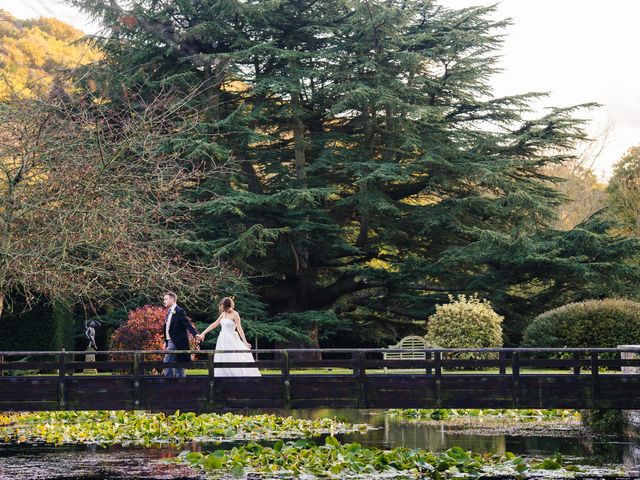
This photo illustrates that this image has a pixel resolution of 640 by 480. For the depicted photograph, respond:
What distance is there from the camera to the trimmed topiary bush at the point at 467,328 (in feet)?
101

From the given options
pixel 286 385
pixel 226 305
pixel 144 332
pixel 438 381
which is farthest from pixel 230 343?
pixel 144 332

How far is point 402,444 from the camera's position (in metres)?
17.8

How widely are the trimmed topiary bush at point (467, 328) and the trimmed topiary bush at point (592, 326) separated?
151 centimetres

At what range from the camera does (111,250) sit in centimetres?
2003

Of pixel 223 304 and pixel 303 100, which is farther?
pixel 303 100

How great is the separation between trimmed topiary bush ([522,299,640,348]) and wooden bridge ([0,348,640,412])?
1156 cm

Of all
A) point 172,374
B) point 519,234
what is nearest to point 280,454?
point 172,374

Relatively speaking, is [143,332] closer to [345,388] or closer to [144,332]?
[144,332]

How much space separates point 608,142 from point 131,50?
3509 centimetres

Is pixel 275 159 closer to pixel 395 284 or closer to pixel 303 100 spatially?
pixel 303 100

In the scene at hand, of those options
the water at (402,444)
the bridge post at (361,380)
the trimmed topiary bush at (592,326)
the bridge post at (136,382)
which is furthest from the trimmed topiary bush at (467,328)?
the bridge post at (136,382)

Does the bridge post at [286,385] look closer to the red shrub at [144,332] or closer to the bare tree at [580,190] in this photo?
the red shrub at [144,332]

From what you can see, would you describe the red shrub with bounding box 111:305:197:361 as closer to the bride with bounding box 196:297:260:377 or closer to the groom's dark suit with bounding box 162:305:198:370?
the bride with bounding box 196:297:260:377

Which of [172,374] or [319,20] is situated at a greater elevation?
[319,20]
